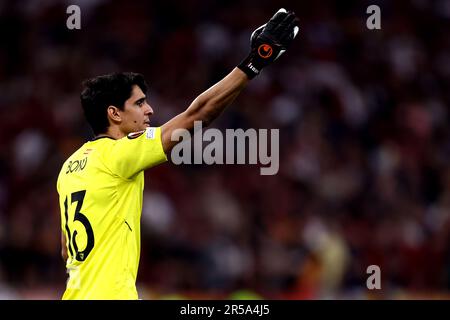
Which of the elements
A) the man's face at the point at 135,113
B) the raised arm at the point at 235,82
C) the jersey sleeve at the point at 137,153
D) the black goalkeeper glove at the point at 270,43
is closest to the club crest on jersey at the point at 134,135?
the jersey sleeve at the point at 137,153

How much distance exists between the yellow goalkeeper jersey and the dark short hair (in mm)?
245

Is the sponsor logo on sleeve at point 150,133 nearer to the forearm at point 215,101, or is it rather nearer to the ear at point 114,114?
the forearm at point 215,101

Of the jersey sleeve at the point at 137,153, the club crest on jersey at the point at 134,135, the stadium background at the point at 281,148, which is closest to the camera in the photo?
the jersey sleeve at the point at 137,153

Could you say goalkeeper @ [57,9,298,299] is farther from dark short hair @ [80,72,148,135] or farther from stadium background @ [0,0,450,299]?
stadium background @ [0,0,450,299]

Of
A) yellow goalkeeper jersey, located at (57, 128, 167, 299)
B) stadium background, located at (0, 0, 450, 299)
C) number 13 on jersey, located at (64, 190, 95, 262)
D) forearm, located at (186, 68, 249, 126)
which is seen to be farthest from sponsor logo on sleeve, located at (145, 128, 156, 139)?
stadium background, located at (0, 0, 450, 299)

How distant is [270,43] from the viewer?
5387 mm

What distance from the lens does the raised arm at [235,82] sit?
5.35m

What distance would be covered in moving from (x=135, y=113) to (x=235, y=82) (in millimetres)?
756

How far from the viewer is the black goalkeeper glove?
5371 mm

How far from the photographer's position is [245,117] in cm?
1230

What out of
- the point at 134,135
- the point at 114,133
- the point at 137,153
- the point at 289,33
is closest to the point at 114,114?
the point at 114,133

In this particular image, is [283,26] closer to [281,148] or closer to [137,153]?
[137,153]

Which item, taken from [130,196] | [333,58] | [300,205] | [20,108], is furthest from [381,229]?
[130,196]
